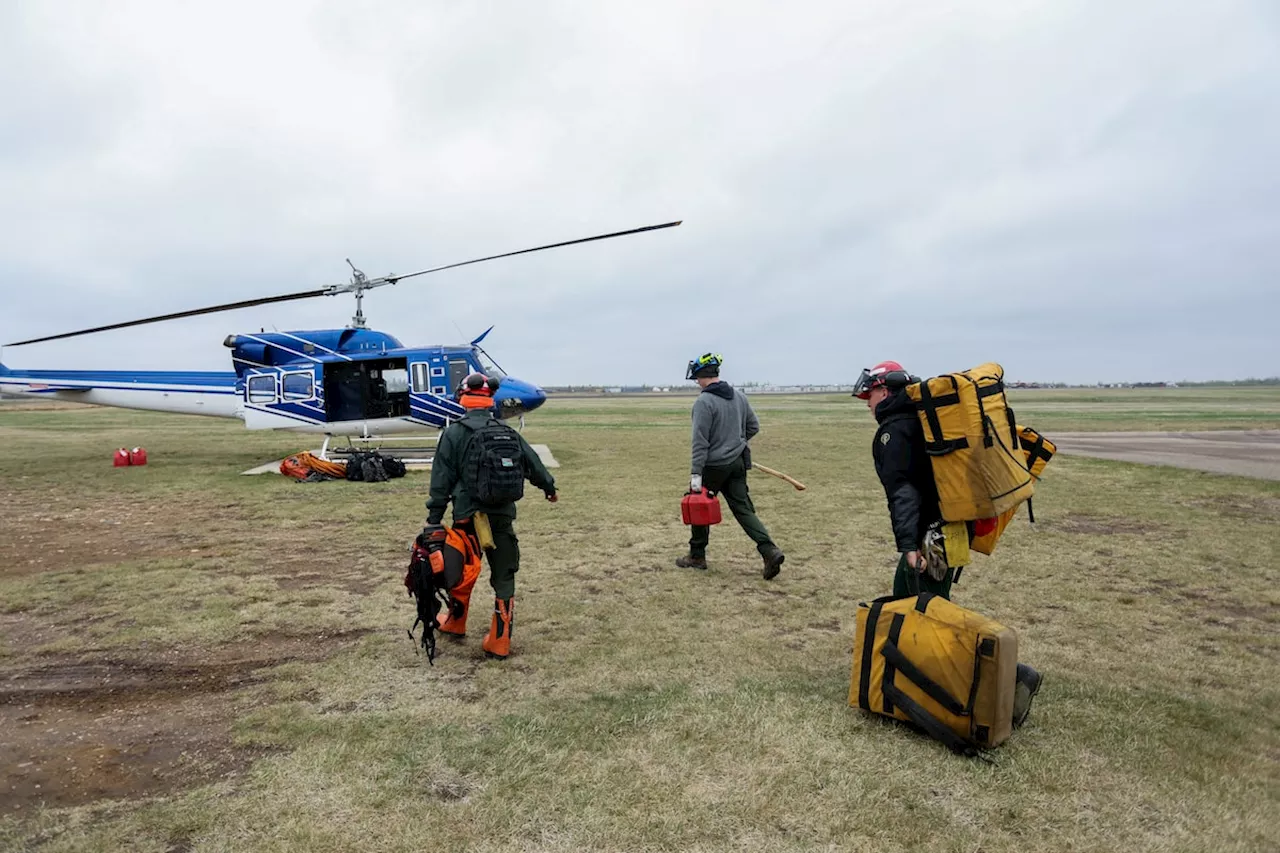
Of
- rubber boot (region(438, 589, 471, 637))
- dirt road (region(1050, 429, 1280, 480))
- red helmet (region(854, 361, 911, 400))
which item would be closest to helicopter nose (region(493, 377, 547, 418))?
rubber boot (region(438, 589, 471, 637))

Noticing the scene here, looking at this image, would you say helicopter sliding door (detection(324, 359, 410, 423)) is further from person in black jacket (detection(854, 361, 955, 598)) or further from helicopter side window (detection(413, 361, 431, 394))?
person in black jacket (detection(854, 361, 955, 598))

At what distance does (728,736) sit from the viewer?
3.79m

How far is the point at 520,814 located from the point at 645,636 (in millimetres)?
2372

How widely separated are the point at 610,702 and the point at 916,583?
78.1 inches

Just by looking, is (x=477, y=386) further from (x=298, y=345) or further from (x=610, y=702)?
(x=298, y=345)

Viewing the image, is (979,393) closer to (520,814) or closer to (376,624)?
(520,814)

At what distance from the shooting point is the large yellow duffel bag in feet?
11.5

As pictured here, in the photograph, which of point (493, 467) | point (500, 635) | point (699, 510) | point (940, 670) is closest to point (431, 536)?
point (493, 467)

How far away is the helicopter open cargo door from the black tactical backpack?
1227 centimetres

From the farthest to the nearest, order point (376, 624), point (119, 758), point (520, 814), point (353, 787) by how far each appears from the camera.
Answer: point (376, 624) → point (119, 758) → point (353, 787) → point (520, 814)

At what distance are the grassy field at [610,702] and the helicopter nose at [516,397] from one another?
743cm

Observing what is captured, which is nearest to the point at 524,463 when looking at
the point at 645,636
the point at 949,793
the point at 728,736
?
the point at 645,636

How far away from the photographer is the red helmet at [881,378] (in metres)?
4.24

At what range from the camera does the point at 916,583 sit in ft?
13.4
